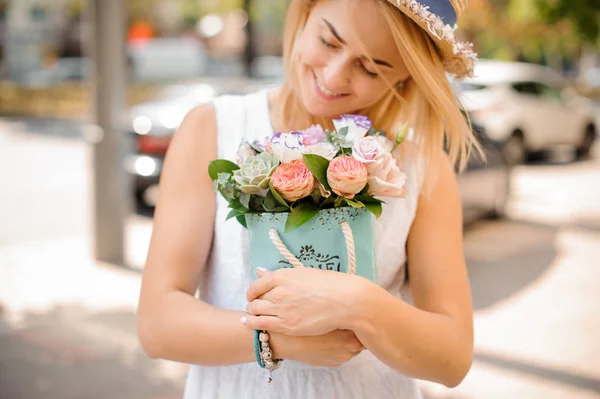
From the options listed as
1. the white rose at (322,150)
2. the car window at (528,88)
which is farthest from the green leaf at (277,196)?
the car window at (528,88)

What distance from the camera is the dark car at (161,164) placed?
8242 mm

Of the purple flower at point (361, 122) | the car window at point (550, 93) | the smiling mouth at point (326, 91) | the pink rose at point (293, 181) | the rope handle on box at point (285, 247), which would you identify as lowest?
the rope handle on box at point (285, 247)

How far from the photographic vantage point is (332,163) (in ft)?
4.57

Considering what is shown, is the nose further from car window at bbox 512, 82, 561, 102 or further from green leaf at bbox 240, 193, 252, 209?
car window at bbox 512, 82, 561, 102

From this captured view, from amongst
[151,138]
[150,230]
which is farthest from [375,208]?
[151,138]

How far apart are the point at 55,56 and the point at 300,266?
4221 cm

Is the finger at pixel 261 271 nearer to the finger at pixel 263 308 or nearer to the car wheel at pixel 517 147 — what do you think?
the finger at pixel 263 308

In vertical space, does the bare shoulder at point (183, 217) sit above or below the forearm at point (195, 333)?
above

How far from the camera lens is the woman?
1.43 meters

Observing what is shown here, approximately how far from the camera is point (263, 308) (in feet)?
4.60

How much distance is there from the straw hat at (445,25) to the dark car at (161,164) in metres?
6.25

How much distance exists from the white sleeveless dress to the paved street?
8.25 ft

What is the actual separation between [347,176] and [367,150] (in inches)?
4.1

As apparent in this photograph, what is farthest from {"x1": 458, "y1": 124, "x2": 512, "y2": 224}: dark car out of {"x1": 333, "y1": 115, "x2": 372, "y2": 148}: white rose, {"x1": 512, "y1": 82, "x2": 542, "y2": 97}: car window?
{"x1": 333, "y1": 115, "x2": 372, "y2": 148}: white rose
